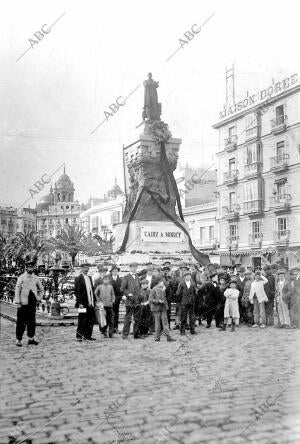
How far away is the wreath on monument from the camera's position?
2089 cm

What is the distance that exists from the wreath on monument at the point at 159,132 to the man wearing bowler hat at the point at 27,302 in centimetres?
1142

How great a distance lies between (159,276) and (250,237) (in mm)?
30299

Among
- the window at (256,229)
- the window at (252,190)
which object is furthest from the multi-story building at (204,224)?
the window at (256,229)

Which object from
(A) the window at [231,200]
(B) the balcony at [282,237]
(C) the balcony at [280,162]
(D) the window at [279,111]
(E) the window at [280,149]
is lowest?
(B) the balcony at [282,237]

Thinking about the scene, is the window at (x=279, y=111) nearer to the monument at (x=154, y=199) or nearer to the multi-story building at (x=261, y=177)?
the multi-story building at (x=261, y=177)

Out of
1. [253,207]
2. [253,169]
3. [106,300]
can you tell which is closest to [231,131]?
[253,169]

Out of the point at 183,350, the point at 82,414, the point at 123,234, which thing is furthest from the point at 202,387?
the point at 123,234

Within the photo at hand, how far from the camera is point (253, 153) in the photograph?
134 ft

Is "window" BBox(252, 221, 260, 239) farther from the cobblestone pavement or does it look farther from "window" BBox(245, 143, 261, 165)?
the cobblestone pavement

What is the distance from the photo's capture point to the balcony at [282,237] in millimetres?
36844

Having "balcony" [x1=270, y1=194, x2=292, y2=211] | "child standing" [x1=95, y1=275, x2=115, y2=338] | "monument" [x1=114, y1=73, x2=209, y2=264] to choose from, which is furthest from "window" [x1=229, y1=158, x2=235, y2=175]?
"child standing" [x1=95, y1=275, x2=115, y2=338]

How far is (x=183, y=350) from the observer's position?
30.4 feet

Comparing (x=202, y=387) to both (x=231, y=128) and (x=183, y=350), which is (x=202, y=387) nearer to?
(x=183, y=350)

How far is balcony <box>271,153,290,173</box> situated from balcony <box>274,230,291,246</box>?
4.52m
